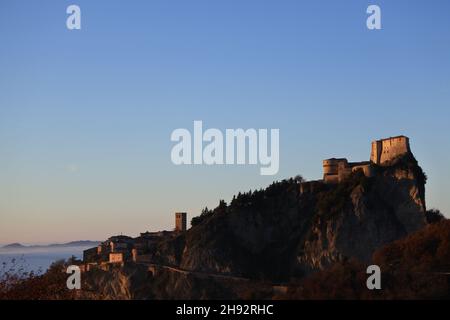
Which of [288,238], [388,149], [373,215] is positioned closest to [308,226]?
[288,238]

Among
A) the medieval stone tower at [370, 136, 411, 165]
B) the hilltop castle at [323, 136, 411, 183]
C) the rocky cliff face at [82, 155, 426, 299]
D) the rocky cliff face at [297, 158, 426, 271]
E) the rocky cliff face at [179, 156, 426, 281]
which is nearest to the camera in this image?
the rocky cliff face at [82, 155, 426, 299]

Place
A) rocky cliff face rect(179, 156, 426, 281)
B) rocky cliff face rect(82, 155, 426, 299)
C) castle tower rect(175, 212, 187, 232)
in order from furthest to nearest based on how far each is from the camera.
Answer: castle tower rect(175, 212, 187, 232)
rocky cliff face rect(179, 156, 426, 281)
rocky cliff face rect(82, 155, 426, 299)

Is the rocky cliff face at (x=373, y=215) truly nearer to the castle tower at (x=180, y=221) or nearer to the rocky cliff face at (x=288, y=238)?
the rocky cliff face at (x=288, y=238)

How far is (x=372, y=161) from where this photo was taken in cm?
8094

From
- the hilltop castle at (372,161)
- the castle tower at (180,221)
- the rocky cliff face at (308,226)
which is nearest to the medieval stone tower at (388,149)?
the hilltop castle at (372,161)

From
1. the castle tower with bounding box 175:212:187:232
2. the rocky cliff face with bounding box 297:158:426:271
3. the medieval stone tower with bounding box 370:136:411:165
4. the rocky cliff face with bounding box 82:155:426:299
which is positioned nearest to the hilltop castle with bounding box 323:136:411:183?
the medieval stone tower with bounding box 370:136:411:165

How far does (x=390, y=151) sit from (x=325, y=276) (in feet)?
137

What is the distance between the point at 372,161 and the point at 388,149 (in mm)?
2620

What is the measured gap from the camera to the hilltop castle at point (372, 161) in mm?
77750

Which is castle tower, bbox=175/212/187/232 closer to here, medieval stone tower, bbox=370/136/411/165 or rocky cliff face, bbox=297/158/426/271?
rocky cliff face, bbox=297/158/426/271

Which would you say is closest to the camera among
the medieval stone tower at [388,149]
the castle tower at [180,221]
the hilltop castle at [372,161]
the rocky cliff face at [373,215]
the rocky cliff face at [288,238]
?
the rocky cliff face at [288,238]

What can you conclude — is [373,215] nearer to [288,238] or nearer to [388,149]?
[388,149]

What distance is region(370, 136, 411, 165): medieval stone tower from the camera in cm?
7738

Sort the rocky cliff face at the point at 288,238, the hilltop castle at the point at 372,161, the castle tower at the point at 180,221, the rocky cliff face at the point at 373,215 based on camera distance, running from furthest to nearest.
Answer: the castle tower at the point at 180,221
the hilltop castle at the point at 372,161
the rocky cliff face at the point at 373,215
the rocky cliff face at the point at 288,238
